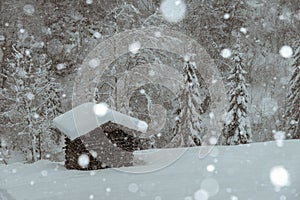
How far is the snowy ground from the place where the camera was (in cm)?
860

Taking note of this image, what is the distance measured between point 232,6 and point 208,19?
2123 millimetres

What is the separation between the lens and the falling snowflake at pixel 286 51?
28.1 metres

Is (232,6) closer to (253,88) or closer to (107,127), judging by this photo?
(253,88)

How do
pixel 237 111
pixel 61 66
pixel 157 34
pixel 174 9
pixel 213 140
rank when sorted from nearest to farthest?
pixel 157 34 → pixel 237 111 → pixel 213 140 → pixel 174 9 → pixel 61 66

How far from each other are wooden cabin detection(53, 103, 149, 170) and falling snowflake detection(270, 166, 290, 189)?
4295 mm

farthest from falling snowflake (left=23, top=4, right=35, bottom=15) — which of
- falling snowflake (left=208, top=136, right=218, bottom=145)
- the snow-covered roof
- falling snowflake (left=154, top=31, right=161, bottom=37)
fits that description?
the snow-covered roof

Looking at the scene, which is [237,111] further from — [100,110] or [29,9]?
[29,9]

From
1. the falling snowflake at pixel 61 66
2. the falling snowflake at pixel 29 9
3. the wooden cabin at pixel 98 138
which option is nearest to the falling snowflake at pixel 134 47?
the wooden cabin at pixel 98 138

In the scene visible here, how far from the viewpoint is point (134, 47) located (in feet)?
58.1

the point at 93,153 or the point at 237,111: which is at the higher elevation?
the point at 237,111

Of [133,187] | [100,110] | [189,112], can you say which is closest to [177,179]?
[133,187]

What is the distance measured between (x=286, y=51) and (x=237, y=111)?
39.6ft

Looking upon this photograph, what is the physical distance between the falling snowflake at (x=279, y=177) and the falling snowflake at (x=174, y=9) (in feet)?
49.3

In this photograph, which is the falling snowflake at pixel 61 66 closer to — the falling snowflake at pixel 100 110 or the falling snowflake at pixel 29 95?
the falling snowflake at pixel 29 95
